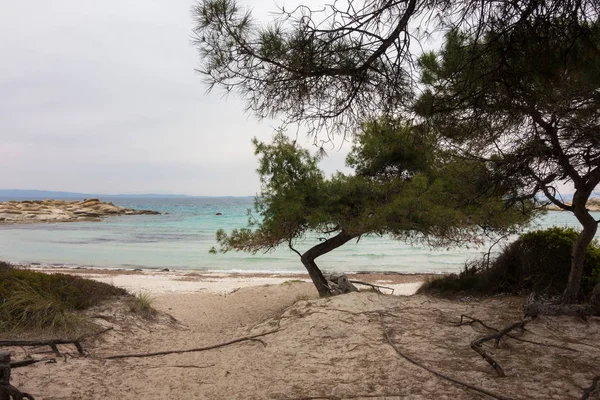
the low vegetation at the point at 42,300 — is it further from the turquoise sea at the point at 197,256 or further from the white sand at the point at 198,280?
the turquoise sea at the point at 197,256

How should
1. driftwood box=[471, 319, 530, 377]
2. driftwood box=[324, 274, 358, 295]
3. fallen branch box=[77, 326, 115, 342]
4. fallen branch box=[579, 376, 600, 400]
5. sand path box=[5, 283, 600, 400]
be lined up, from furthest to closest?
driftwood box=[324, 274, 358, 295] < fallen branch box=[77, 326, 115, 342] < driftwood box=[471, 319, 530, 377] < sand path box=[5, 283, 600, 400] < fallen branch box=[579, 376, 600, 400]

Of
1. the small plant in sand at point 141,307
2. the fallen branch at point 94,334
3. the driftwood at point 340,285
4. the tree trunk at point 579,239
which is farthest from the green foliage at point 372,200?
the fallen branch at point 94,334

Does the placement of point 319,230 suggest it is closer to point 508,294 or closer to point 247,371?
point 508,294

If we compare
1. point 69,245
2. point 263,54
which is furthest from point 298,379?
point 69,245

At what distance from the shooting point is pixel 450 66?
473 cm

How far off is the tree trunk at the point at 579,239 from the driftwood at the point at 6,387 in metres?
5.43

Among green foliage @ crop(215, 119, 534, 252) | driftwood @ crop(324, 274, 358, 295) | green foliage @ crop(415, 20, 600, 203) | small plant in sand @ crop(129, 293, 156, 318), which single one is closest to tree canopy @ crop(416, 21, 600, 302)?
green foliage @ crop(415, 20, 600, 203)

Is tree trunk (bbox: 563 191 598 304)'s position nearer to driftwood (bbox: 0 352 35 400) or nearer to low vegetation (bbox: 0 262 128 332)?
driftwood (bbox: 0 352 35 400)

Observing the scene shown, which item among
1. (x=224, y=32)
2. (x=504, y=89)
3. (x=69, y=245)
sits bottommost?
(x=69, y=245)

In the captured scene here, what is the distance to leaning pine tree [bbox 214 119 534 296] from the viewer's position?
8.27 m

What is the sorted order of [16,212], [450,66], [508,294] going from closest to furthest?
[450,66]
[508,294]
[16,212]

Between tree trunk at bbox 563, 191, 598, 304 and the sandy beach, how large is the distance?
13.9 inches

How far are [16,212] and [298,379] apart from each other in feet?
186

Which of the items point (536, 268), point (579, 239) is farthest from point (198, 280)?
point (579, 239)
